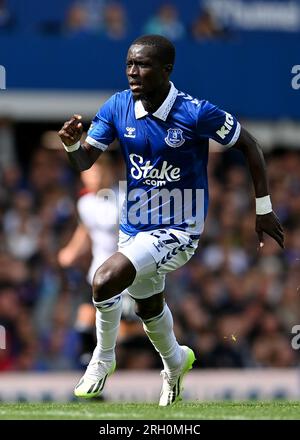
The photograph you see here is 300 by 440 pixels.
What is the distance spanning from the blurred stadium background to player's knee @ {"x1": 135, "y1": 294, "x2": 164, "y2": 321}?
14.5ft

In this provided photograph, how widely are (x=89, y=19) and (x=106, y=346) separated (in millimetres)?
9655

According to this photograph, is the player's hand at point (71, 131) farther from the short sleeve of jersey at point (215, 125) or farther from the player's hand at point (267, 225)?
the player's hand at point (267, 225)

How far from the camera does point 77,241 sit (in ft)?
41.9

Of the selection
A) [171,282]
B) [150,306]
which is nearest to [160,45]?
[150,306]

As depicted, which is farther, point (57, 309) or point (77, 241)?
point (57, 309)

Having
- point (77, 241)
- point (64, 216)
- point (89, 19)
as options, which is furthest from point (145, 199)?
point (89, 19)

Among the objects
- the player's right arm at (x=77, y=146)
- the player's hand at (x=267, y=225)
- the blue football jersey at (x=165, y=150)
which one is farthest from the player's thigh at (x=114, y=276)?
the player's hand at (x=267, y=225)

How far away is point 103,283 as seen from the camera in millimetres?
8195

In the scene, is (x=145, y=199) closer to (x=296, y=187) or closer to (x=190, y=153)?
(x=190, y=153)

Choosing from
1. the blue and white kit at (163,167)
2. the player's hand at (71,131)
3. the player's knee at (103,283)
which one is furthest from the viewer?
the blue and white kit at (163,167)

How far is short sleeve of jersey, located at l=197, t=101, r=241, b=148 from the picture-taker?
8.52 meters

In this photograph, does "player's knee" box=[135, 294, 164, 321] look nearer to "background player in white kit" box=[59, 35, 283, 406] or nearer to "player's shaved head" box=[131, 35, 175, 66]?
"background player in white kit" box=[59, 35, 283, 406]

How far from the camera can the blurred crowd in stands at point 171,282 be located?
1488 centimetres

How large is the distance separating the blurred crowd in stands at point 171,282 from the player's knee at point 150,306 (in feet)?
15.0
